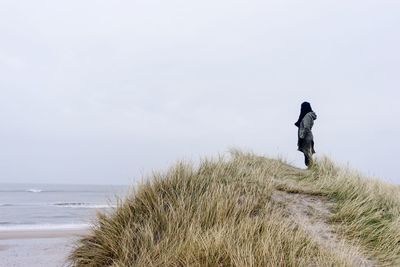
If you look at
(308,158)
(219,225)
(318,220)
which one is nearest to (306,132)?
(308,158)

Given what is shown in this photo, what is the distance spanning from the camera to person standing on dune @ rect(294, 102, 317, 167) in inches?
478

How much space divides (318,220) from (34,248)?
10.1m

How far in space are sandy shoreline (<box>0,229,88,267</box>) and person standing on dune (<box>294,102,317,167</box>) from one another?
19.6 feet

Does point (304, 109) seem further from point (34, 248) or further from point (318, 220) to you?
point (34, 248)

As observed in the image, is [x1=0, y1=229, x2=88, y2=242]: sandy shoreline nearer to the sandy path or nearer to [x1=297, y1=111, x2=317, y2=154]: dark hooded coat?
[x1=297, y1=111, x2=317, y2=154]: dark hooded coat

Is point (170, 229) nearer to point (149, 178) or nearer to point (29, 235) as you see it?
point (149, 178)

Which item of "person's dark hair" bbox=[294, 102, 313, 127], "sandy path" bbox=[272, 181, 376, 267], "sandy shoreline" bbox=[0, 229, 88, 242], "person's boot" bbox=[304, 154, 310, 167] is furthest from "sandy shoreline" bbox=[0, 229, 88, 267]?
"person's dark hair" bbox=[294, 102, 313, 127]

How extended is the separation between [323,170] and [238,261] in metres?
6.34

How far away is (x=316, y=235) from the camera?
634 cm

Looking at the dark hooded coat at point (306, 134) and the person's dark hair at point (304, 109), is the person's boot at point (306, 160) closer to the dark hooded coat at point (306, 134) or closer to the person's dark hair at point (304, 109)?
the dark hooded coat at point (306, 134)

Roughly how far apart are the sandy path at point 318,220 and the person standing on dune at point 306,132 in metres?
4.19

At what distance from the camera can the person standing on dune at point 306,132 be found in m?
12.1

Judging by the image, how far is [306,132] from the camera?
479 inches

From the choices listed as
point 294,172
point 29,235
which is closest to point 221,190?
point 294,172
